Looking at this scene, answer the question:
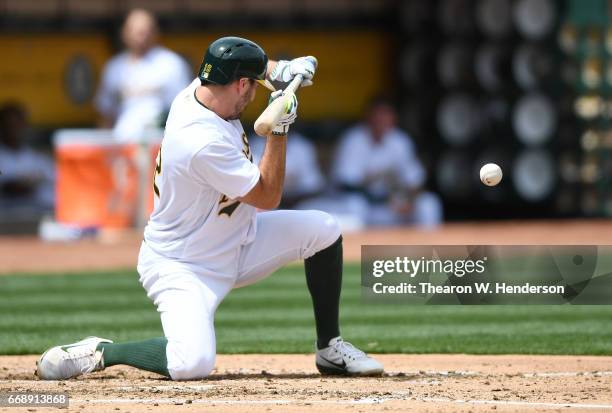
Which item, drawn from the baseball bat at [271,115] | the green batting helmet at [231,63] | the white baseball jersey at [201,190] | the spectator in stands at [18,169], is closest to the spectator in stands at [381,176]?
the spectator in stands at [18,169]

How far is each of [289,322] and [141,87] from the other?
4534 mm

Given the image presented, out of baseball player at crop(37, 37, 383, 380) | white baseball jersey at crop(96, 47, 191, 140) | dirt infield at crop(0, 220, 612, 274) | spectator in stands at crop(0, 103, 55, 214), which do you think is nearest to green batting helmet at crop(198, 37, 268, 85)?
baseball player at crop(37, 37, 383, 380)

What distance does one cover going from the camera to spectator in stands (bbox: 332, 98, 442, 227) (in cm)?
1416

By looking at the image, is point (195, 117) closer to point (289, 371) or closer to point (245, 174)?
point (245, 174)

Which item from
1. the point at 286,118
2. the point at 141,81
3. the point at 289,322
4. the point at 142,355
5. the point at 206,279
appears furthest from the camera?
the point at 141,81

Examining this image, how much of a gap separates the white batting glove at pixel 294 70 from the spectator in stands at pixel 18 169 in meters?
7.44

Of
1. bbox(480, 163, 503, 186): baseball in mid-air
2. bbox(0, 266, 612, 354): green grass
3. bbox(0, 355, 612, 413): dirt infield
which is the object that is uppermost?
bbox(480, 163, 503, 186): baseball in mid-air

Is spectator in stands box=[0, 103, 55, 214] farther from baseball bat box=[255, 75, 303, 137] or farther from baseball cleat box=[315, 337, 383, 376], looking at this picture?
baseball bat box=[255, 75, 303, 137]

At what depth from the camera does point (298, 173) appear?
1441 centimetres

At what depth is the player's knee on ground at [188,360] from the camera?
591cm

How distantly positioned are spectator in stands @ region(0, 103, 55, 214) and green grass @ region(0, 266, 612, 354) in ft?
11.2

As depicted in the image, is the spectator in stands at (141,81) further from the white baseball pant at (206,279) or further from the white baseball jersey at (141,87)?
the white baseball pant at (206,279)

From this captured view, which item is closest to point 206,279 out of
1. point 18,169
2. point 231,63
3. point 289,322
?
point 231,63

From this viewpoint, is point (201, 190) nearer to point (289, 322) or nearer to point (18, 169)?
point (289, 322)
